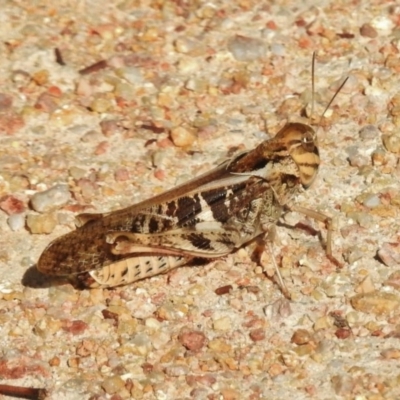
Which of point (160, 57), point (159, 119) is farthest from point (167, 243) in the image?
point (160, 57)

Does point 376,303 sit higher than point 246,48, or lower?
lower

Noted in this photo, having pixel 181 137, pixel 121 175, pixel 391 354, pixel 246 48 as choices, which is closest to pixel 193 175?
pixel 181 137

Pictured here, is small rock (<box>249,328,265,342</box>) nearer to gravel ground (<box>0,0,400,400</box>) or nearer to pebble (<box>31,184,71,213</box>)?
gravel ground (<box>0,0,400,400</box>)

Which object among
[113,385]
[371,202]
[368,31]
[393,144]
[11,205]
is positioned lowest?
[113,385]

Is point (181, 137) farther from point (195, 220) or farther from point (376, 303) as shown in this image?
point (376, 303)

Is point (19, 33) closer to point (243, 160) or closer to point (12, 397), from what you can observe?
point (243, 160)

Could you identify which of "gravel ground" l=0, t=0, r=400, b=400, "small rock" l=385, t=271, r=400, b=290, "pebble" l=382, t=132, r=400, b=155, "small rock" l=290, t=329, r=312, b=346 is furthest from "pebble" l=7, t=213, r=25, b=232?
"pebble" l=382, t=132, r=400, b=155
